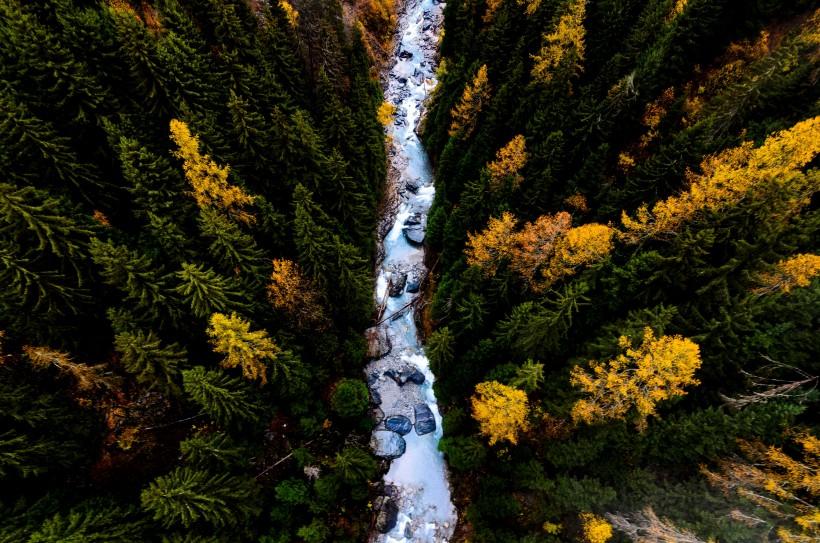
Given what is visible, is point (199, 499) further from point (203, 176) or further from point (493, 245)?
point (493, 245)

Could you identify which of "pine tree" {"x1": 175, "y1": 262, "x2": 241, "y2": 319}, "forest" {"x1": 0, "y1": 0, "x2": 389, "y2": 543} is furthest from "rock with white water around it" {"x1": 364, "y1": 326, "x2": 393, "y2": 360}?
"pine tree" {"x1": 175, "y1": 262, "x2": 241, "y2": 319}

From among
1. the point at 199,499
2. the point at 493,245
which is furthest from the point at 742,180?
the point at 199,499

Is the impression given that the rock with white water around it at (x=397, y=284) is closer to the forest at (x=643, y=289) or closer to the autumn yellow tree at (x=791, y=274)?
the forest at (x=643, y=289)

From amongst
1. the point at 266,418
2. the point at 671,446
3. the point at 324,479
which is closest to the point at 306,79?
the point at 266,418

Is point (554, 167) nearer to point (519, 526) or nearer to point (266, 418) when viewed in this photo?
point (519, 526)

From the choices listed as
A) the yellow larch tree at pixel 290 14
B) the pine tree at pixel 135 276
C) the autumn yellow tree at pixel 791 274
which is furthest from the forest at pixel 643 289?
the yellow larch tree at pixel 290 14
